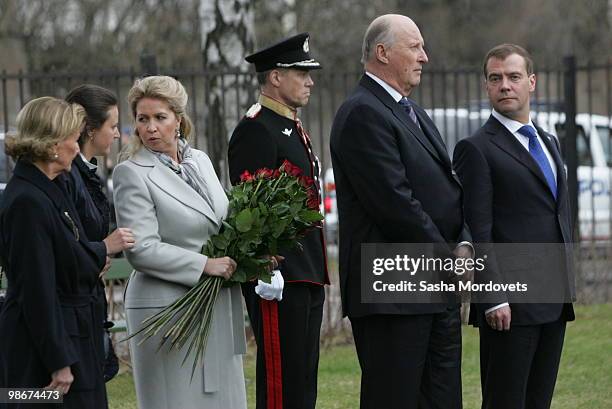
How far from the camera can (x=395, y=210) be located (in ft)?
17.2

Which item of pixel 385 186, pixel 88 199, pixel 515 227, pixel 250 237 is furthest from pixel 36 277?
pixel 515 227

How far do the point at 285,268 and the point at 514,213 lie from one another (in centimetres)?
114

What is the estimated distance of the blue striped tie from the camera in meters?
5.78

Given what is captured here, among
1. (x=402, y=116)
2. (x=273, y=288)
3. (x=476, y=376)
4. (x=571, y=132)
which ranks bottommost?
(x=476, y=376)

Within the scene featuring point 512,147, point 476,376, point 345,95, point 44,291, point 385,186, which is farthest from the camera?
point 345,95

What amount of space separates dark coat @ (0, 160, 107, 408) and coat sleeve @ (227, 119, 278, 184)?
52.8 inches

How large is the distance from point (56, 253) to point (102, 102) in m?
1.05

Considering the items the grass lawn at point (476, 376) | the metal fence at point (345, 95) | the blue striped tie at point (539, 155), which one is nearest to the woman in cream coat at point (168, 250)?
the blue striped tie at point (539, 155)

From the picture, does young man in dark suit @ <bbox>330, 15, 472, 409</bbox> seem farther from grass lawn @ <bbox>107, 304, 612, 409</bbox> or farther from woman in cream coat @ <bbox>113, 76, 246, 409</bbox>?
grass lawn @ <bbox>107, 304, 612, 409</bbox>

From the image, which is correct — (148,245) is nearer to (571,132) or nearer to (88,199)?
(88,199)

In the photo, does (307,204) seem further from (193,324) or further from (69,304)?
(69,304)

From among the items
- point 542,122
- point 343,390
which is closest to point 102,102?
point 343,390

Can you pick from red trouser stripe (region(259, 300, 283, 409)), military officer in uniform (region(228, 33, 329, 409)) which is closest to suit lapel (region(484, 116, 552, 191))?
military officer in uniform (region(228, 33, 329, 409))

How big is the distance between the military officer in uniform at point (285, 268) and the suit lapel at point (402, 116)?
69cm
